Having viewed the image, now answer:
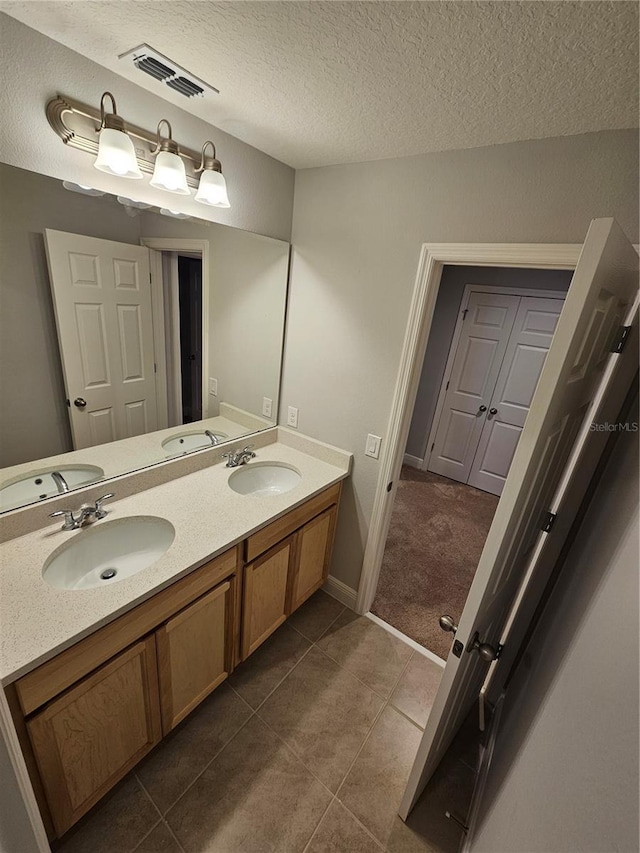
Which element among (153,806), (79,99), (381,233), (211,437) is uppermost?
(79,99)

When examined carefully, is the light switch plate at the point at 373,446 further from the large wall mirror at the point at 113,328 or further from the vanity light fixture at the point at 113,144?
the vanity light fixture at the point at 113,144

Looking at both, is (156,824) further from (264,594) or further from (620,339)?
(620,339)

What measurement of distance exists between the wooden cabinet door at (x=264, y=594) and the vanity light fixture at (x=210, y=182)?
57.8 inches

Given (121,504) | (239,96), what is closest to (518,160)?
(239,96)

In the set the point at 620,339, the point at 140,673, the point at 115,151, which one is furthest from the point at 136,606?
the point at 620,339

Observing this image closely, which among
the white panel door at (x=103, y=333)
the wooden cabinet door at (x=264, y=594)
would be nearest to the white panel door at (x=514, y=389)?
the wooden cabinet door at (x=264, y=594)

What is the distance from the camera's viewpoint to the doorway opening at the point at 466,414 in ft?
8.96

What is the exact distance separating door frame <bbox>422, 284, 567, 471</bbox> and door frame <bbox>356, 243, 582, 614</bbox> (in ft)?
6.99

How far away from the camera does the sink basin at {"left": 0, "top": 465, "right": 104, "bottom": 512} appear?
117cm

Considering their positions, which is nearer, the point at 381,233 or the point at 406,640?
the point at 381,233

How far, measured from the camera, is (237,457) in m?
1.88

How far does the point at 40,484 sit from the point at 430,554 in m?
2.45

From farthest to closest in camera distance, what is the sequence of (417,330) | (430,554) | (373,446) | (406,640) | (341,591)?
(430,554)
(341,591)
(406,640)
(373,446)
(417,330)

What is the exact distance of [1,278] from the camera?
1.05 metres
